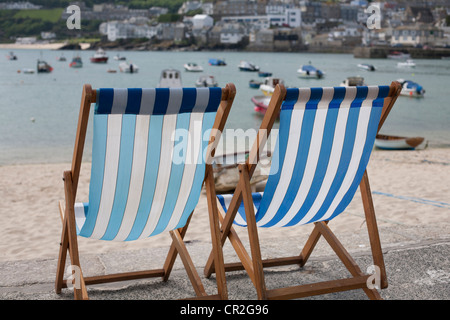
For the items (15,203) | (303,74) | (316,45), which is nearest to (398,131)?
(15,203)

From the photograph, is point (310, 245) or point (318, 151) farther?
point (310, 245)

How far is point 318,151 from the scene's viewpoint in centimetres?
198

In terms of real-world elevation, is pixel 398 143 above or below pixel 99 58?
above

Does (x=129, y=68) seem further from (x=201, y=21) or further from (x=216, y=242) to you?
(x=201, y=21)

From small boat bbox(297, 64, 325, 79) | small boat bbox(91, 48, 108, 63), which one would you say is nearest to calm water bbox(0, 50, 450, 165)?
small boat bbox(297, 64, 325, 79)

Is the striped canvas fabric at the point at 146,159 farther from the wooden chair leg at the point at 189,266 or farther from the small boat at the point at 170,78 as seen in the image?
the small boat at the point at 170,78

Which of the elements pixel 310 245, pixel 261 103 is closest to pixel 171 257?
pixel 310 245

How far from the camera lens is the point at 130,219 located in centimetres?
201

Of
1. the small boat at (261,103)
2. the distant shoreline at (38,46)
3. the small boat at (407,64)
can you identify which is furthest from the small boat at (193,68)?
the distant shoreline at (38,46)

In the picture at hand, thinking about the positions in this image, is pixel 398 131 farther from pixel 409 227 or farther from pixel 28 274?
pixel 28 274

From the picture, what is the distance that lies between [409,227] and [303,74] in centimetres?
4082

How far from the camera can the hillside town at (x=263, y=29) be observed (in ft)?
263

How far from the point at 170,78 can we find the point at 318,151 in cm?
2268

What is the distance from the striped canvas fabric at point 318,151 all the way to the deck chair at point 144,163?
0.23 meters
